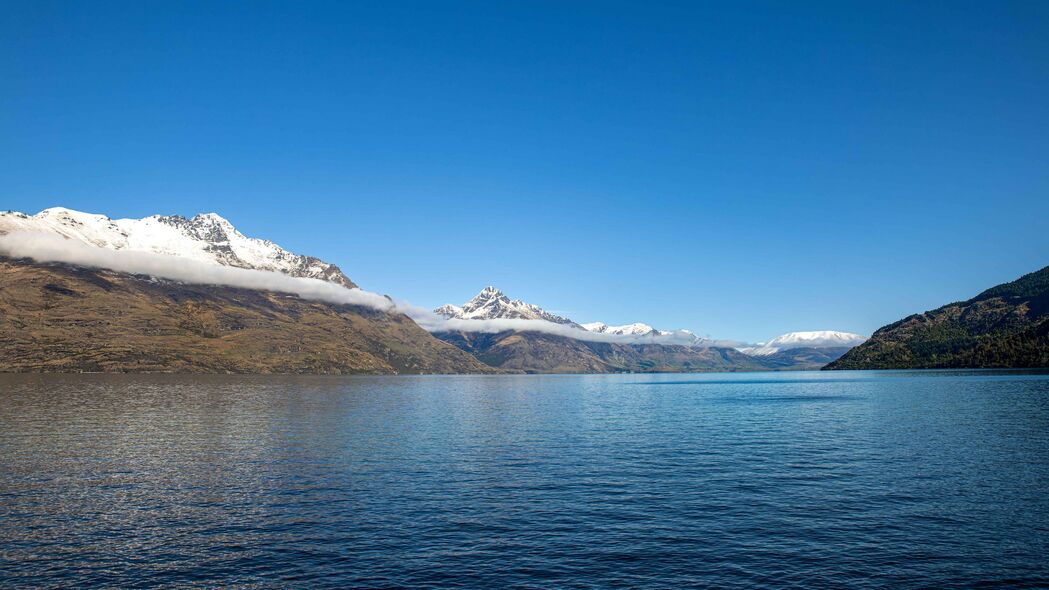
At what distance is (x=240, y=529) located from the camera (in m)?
43.4

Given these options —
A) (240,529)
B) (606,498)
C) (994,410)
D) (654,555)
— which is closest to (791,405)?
(994,410)

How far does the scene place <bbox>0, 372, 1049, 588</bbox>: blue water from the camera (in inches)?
1351

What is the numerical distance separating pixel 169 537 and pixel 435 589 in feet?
73.4

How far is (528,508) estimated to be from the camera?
48625 mm

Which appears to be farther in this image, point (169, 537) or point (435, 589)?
point (169, 537)

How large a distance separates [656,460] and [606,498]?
21.0 meters

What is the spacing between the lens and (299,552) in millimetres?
38156

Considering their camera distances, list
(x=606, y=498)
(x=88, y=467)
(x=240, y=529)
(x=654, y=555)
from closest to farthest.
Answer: (x=654, y=555) < (x=240, y=529) < (x=606, y=498) < (x=88, y=467)

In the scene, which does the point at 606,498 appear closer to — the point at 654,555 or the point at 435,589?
the point at 654,555

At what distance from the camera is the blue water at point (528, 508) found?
34.3m

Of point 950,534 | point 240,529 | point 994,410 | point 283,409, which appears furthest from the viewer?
point 283,409

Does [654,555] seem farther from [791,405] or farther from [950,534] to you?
[791,405]

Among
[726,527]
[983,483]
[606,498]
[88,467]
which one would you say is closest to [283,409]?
[88,467]

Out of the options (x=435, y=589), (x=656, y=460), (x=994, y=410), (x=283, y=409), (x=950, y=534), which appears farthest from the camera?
(x=283, y=409)
